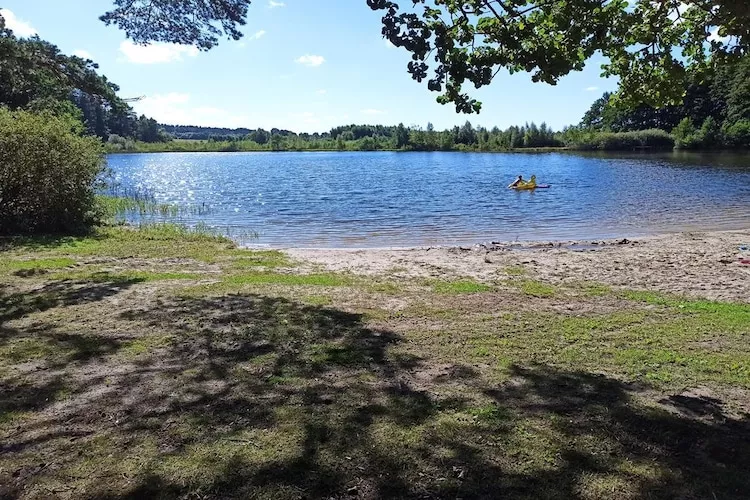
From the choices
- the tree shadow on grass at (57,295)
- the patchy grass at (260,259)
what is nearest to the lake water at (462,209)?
the patchy grass at (260,259)

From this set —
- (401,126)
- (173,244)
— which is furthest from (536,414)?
(401,126)

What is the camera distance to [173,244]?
16.0 meters

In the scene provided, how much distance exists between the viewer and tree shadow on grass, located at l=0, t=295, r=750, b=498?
3551 mm

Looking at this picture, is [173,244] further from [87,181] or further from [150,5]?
[150,5]

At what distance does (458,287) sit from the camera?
34.9ft

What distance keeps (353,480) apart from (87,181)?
16.6 m

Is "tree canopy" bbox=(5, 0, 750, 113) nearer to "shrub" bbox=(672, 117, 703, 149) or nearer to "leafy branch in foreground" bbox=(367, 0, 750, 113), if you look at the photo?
"leafy branch in foreground" bbox=(367, 0, 750, 113)

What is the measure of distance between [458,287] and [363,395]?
19.6 feet

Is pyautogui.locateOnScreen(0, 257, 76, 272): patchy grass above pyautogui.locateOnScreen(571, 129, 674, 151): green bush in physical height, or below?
below

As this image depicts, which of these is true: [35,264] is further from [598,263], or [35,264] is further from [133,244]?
[598,263]

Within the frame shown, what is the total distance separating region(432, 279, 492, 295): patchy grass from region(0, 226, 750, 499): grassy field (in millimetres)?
763

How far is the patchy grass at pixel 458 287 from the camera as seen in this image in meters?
10.2

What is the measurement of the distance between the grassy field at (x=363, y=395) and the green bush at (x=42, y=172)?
8.17 meters

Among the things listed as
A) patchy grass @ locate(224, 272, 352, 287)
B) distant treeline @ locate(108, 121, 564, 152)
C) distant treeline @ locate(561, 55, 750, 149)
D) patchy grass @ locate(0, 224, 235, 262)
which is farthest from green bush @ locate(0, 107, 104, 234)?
distant treeline @ locate(108, 121, 564, 152)
